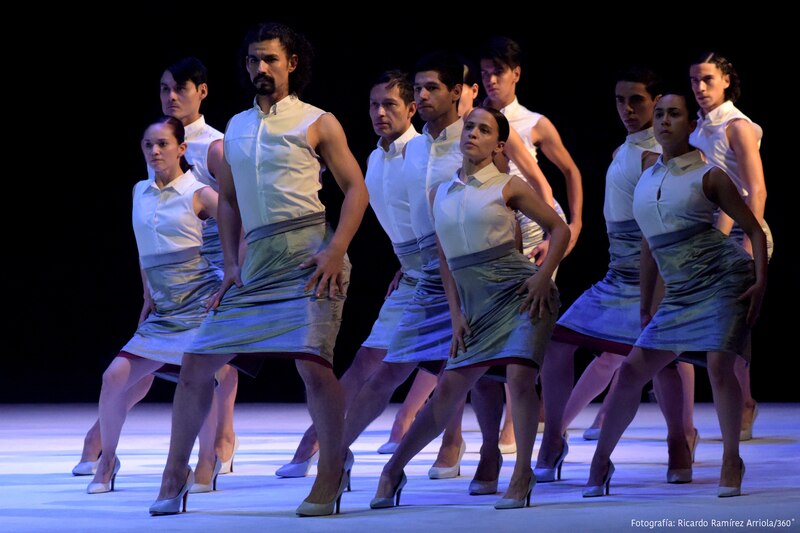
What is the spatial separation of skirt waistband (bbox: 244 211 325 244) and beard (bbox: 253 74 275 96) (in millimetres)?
380

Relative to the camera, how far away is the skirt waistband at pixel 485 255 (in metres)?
4.16

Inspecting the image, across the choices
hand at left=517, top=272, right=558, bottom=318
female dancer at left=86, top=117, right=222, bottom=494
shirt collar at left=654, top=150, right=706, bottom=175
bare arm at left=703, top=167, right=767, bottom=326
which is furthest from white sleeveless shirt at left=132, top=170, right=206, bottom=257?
bare arm at left=703, top=167, right=767, bottom=326

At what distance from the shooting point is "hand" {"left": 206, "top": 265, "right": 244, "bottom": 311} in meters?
4.03

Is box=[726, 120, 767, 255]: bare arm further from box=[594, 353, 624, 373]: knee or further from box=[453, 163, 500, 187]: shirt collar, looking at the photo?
box=[453, 163, 500, 187]: shirt collar

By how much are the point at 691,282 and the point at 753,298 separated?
0.21 m

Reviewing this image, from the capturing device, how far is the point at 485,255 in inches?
164

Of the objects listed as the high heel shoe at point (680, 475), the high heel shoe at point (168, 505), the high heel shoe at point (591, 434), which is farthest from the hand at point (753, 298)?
the high heel shoe at point (591, 434)

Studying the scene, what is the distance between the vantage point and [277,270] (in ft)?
13.0

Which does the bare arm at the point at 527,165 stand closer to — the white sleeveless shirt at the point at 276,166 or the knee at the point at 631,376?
the knee at the point at 631,376

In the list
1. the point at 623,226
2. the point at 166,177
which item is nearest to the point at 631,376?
the point at 623,226

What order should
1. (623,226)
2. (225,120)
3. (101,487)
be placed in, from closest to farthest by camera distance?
(101,487) → (623,226) → (225,120)

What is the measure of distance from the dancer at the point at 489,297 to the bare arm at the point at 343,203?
351 mm

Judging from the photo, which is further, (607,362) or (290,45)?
(607,362)

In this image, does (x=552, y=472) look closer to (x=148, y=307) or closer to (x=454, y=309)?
(x=454, y=309)
